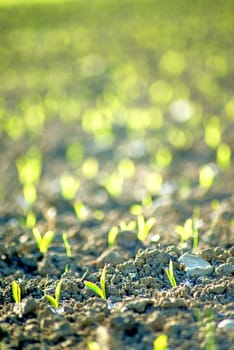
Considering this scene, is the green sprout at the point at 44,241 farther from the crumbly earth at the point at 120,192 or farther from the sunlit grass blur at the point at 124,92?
the sunlit grass blur at the point at 124,92

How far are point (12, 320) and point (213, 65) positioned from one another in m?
5.11

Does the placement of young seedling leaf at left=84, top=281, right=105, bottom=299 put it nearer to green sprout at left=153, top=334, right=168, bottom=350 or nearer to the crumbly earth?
the crumbly earth

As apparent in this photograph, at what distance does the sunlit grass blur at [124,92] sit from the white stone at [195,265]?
123 cm

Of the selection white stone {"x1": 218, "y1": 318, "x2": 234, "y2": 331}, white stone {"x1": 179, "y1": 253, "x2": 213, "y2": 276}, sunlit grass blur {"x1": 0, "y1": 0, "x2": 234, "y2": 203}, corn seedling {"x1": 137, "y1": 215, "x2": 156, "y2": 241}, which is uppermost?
sunlit grass blur {"x1": 0, "y1": 0, "x2": 234, "y2": 203}

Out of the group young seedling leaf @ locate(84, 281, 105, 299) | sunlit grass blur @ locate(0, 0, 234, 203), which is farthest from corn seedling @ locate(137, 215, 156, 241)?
sunlit grass blur @ locate(0, 0, 234, 203)

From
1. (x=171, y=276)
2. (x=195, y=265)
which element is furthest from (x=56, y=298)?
(x=195, y=265)

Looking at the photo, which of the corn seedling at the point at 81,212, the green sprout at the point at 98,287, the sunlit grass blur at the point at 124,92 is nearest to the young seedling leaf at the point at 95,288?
the green sprout at the point at 98,287

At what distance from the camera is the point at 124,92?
5984mm

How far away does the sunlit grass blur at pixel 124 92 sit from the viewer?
4.32 m

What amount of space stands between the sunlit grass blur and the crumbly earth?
18mm

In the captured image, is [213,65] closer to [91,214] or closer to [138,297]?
[91,214]

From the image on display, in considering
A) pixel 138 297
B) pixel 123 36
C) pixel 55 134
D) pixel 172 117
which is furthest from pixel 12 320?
pixel 123 36

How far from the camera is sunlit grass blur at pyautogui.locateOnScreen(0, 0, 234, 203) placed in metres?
4.32

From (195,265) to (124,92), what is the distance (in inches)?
151
